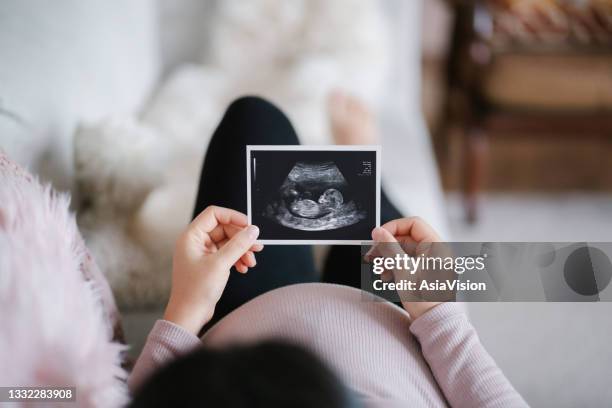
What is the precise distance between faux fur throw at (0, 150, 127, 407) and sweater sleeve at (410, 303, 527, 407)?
31 centimetres

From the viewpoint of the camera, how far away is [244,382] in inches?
13.1

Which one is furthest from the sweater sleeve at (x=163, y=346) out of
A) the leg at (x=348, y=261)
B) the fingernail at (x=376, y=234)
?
the leg at (x=348, y=261)

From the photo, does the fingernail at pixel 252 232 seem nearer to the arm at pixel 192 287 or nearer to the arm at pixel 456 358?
the arm at pixel 192 287

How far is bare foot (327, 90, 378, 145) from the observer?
4.38 ft

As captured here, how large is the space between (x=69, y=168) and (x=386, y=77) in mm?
1172

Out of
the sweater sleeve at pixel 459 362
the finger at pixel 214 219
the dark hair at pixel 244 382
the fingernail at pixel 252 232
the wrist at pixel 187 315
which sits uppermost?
the finger at pixel 214 219

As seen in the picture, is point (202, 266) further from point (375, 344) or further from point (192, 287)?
point (375, 344)

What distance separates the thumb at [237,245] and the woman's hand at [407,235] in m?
0.14

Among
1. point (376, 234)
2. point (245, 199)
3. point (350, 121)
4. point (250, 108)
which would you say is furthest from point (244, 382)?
point (350, 121)

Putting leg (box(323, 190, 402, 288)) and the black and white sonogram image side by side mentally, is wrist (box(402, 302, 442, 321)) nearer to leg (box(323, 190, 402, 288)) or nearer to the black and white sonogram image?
the black and white sonogram image

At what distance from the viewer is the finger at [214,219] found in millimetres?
652

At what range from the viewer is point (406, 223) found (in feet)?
2.20

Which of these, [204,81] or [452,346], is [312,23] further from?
[452,346]

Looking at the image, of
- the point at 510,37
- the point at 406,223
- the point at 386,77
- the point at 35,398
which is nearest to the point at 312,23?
the point at 386,77
